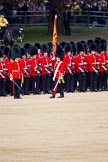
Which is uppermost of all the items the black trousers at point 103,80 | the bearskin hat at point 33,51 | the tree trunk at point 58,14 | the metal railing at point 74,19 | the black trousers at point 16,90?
the bearskin hat at point 33,51

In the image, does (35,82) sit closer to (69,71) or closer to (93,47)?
(69,71)

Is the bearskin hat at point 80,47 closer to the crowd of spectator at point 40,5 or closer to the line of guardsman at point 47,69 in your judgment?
the line of guardsman at point 47,69

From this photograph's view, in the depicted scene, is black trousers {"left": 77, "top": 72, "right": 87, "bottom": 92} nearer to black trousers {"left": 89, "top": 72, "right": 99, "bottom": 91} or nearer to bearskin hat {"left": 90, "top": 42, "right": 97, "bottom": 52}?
black trousers {"left": 89, "top": 72, "right": 99, "bottom": 91}

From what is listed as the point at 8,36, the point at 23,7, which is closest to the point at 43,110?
the point at 8,36

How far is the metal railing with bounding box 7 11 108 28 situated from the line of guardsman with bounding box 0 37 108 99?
1850 cm

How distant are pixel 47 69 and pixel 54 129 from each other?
7.91 metres

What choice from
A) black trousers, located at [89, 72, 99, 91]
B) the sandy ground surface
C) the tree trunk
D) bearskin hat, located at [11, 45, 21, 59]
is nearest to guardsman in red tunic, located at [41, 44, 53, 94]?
bearskin hat, located at [11, 45, 21, 59]

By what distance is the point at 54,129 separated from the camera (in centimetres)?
2080

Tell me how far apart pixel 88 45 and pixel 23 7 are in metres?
18.4

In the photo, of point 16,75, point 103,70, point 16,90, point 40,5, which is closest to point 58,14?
point 40,5

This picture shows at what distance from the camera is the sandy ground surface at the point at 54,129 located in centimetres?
1802

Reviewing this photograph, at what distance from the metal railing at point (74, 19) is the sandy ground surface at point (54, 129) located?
21.7m

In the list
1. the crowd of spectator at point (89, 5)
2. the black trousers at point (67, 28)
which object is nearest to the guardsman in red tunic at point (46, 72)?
the black trousers at point (67, 28)

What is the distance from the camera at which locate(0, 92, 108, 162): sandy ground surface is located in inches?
709
